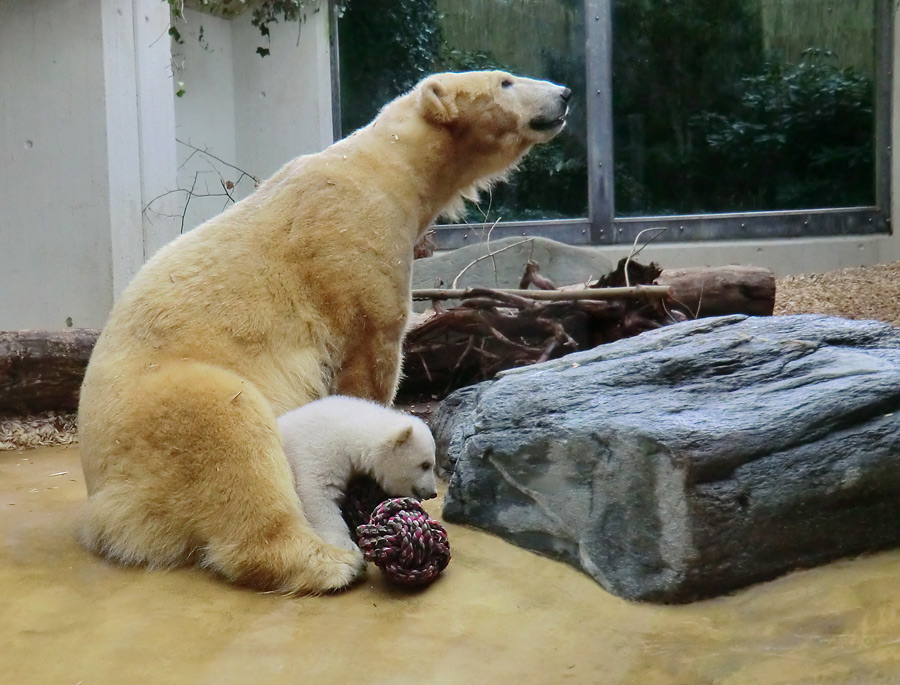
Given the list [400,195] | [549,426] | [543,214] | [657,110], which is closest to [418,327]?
[400,195]

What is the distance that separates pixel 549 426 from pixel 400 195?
1169 mm

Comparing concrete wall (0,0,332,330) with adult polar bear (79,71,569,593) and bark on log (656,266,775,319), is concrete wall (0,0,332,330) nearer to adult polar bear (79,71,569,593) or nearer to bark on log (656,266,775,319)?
adult polar bear (79,71,569,593)

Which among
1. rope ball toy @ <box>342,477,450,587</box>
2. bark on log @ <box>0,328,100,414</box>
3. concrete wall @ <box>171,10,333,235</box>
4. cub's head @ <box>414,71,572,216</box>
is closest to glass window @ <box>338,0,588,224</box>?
concrete wall @ <box>171,10,333,235</box>

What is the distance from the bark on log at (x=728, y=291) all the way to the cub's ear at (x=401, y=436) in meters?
2.79

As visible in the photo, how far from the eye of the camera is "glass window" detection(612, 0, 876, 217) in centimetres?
802

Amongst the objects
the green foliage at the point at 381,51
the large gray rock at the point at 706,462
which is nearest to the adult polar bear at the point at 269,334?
the large gray rock at the point at 706,462

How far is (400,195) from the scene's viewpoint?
333 centimetres

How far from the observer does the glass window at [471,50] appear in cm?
803

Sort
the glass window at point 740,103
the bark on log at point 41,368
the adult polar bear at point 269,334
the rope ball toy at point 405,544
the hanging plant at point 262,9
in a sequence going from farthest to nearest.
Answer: the glass window at point 740,103
the hanging plant at point 262,9
the bark on log at point 41,368
the adult polar bear at point 269,334
the rope ball toy at point 405,544

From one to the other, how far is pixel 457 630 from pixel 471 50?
6.78 metres

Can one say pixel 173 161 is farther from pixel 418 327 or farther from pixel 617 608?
pixel 617 608

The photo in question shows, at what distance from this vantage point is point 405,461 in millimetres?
2814

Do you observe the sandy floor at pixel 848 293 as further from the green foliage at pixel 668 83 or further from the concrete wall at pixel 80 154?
the concrete wall at pixel 80 154

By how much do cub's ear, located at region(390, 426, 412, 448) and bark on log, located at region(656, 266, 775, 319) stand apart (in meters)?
2.79
